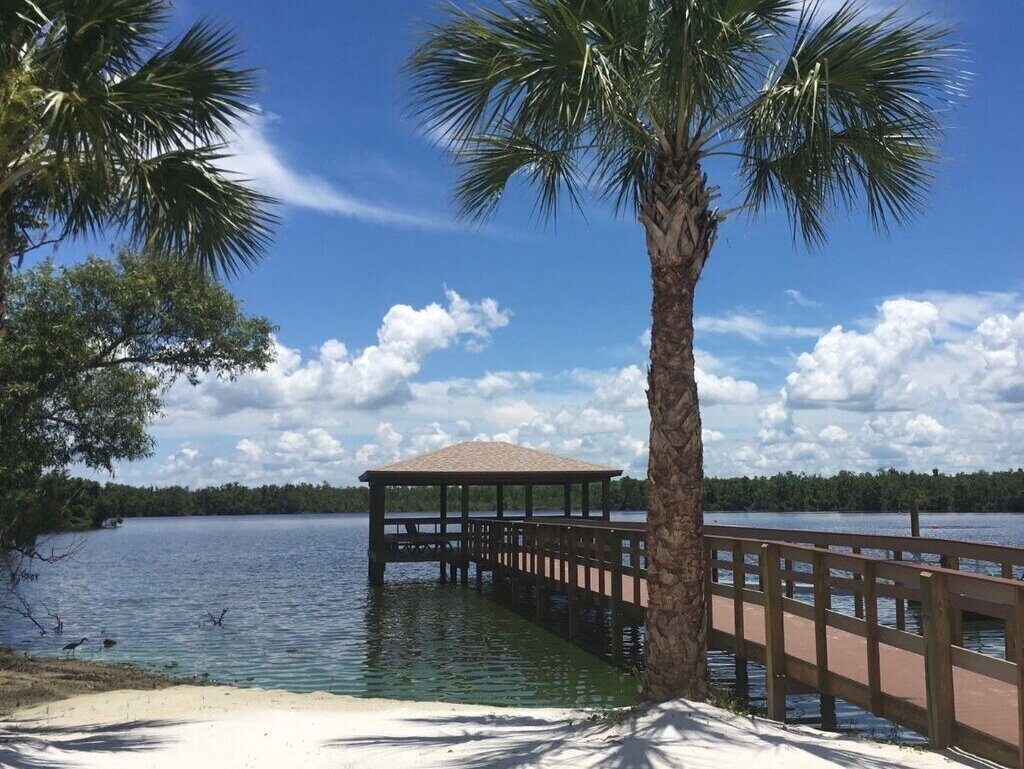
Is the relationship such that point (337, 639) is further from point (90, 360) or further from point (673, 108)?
point (673, 108)

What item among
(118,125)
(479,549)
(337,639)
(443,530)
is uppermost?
(118,125)

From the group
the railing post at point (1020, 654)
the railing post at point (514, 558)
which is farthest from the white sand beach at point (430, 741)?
the railing post at point (514, 558)

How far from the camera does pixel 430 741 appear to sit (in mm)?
6926

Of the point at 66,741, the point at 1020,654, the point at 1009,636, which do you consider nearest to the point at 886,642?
the point at 1009,636

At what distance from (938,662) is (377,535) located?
20.5 meters

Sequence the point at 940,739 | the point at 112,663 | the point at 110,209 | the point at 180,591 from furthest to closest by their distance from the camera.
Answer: the point at 180,591 < the point at 112,663 < the point at 110,209 < the point at 940,739

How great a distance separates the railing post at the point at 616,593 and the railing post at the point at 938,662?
6907 mm

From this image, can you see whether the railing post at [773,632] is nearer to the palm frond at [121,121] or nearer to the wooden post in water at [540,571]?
the palm frond at [121,121]

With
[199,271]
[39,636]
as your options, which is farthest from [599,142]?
[39,636]

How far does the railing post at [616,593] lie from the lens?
42.1 ft

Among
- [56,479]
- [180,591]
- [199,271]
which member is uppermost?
[199,271]

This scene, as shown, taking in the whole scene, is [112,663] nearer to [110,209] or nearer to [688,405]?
[110,209]

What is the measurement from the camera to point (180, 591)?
90.9 ft

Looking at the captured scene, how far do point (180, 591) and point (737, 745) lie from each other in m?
24.8
